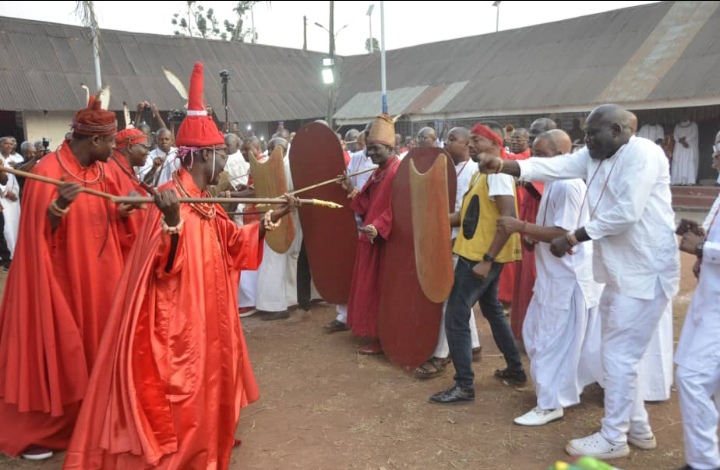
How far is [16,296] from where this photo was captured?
11.5 feet

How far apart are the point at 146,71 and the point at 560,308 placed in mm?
19050

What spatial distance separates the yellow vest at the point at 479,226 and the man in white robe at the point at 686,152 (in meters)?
13.2

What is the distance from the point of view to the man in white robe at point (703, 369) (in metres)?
2.69

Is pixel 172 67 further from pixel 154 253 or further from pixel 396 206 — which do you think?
pixel 154 253

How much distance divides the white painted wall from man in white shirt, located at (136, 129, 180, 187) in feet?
37.3

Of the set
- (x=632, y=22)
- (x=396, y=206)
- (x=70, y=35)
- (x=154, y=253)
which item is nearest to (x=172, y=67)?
(x=70, y=35)

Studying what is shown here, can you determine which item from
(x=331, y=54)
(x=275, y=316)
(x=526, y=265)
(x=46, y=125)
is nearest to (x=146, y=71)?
(x=46, y=125)

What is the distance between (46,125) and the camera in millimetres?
17234

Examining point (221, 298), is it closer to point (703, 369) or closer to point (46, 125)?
point (703, 369)

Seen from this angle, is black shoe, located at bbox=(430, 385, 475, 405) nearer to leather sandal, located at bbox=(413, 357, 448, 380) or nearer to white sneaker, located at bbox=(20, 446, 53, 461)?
leather sandal, located at bbox=(413, 357, 448, 380)

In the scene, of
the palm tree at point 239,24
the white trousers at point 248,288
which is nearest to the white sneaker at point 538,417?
the white trousers at point 248,288

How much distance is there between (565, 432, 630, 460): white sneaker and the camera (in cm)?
330

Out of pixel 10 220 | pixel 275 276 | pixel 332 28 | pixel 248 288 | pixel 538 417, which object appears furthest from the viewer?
pixel 332 28

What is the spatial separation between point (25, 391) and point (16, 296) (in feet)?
1.85
